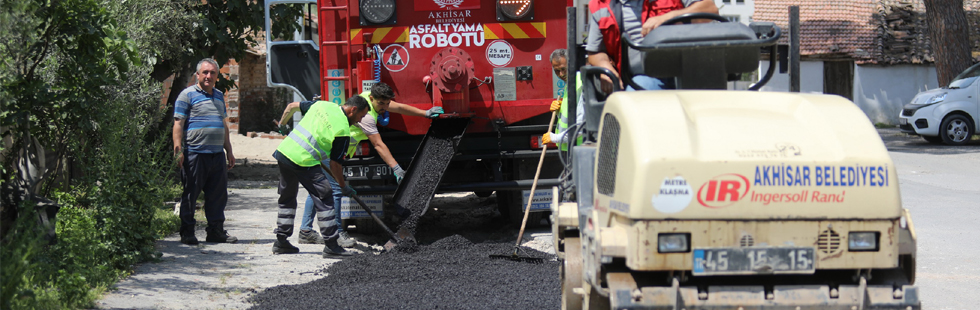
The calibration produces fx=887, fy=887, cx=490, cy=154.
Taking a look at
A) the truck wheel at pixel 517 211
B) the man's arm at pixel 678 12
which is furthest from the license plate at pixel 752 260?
the truck wheel at pixel 517 211

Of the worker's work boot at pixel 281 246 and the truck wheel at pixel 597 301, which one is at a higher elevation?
the truck wheel at pixel 597 301

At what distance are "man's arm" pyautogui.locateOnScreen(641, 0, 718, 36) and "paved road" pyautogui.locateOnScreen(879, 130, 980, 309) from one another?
2129 mm

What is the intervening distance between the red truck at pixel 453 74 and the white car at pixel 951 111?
1166 cm

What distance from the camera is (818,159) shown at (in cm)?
308

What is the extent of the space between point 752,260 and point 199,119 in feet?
17.2

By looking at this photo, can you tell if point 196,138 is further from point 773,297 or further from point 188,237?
point 773,297

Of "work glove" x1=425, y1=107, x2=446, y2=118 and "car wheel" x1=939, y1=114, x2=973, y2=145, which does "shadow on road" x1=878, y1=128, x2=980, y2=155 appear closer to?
"car wheel" x1=939, y1=114, x2=973, y2=145

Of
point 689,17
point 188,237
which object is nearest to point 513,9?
point 188,237

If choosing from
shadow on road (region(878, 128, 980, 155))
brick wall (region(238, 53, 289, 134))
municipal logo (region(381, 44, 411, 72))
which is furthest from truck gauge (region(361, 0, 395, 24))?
brick wall (region(238, 53, 289, 134))

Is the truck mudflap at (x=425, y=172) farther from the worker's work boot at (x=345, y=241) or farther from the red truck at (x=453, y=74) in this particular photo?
the worker's work boot at (x=345, y=241)

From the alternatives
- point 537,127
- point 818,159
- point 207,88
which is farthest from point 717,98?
point 207,88

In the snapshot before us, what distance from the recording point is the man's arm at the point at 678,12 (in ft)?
13.3

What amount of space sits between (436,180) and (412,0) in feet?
4.98

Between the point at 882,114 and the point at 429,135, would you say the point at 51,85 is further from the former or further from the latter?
the point at 882,114
